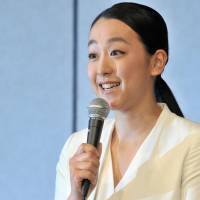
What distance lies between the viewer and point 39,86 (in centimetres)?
186

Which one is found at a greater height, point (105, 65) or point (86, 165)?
point (105, 65)

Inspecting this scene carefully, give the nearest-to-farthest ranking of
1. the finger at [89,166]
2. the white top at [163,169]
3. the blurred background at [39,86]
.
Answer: the finger at [89,166], the white top at [163,169], the blurred background at [39,86]

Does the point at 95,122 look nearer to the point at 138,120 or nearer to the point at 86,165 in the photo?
the point at 86,165

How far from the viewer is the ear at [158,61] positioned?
44.3 inches

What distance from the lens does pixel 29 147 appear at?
6.16 ft

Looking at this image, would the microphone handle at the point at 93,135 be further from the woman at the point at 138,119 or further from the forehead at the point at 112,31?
the forehead at the point at 112,31

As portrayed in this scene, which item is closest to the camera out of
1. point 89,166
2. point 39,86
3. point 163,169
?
point 89,166

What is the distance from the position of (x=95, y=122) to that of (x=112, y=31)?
245mm

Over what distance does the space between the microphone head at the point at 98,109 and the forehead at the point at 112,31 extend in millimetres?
167

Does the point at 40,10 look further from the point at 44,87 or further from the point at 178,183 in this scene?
the point at 178,183

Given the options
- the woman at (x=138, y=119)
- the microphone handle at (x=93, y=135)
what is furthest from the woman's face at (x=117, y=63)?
the microphone handle at (x=93, y=135)

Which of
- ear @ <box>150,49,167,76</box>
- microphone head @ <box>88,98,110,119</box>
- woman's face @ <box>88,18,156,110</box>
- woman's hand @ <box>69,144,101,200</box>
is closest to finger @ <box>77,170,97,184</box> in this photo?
woman's hand @ <box>69,144,101,200</box>

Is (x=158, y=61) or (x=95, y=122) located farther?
(x=158, y=61)

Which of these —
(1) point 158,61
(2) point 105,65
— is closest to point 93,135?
(2) point 105,65
